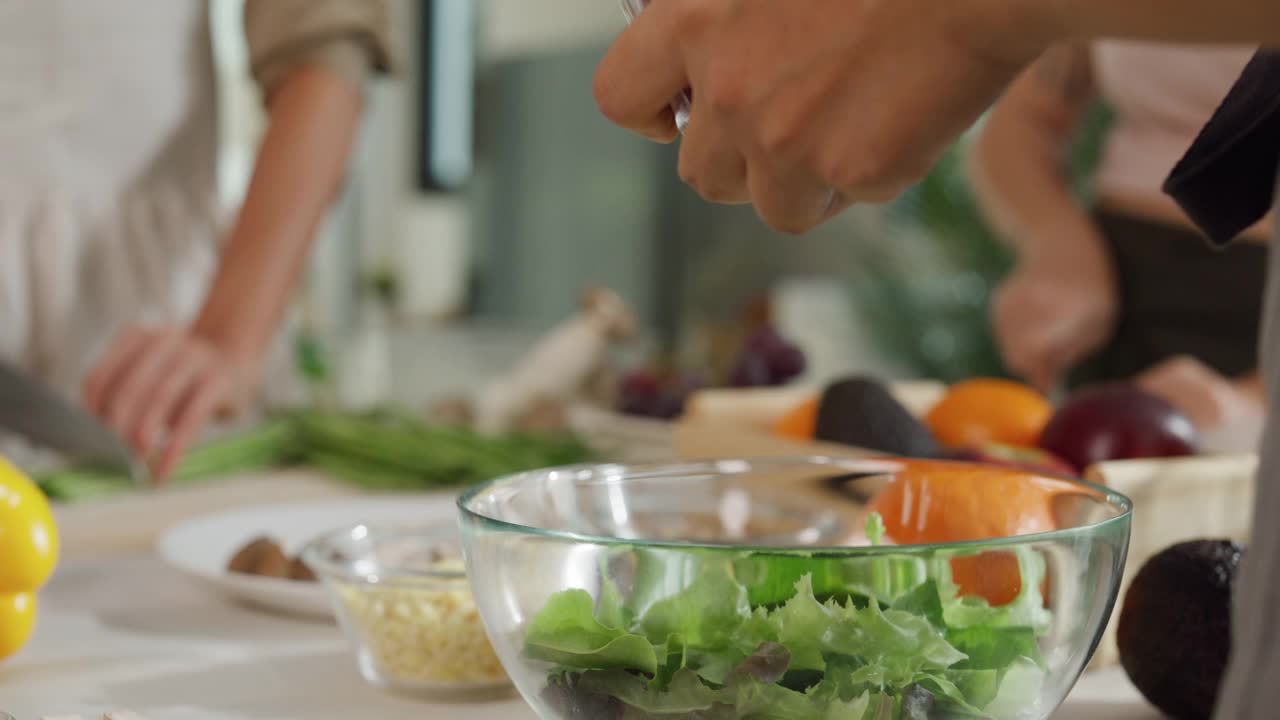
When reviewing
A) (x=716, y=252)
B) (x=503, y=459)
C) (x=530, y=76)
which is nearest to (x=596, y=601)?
(x=503, y=459)

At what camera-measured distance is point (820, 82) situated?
367 mm

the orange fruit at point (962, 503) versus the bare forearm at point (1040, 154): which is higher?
the bare forearm at point (1040, 154)

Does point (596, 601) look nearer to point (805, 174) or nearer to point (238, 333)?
point (805, 174)

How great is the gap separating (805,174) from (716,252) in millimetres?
4061

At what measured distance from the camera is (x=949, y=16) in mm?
342

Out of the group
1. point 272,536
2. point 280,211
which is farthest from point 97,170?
point 272,536

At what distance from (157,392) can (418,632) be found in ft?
2.45

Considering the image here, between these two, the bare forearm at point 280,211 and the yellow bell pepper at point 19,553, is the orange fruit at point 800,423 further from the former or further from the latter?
the bare forearm at point 280,211

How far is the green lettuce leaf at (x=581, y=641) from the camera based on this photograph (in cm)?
44

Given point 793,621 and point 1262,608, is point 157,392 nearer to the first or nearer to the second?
point 793,621

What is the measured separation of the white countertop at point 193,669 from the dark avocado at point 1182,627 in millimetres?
36

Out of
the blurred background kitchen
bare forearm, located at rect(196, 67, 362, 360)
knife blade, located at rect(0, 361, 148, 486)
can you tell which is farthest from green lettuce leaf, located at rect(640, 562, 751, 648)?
the blurred background kitchen

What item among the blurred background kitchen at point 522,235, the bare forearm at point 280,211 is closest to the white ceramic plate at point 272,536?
the bare forearm at point 280,211

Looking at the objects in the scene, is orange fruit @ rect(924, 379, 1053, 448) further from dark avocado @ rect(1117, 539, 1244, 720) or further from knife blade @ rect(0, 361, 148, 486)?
knife blade @ rect(0, 361, 148, 486)
